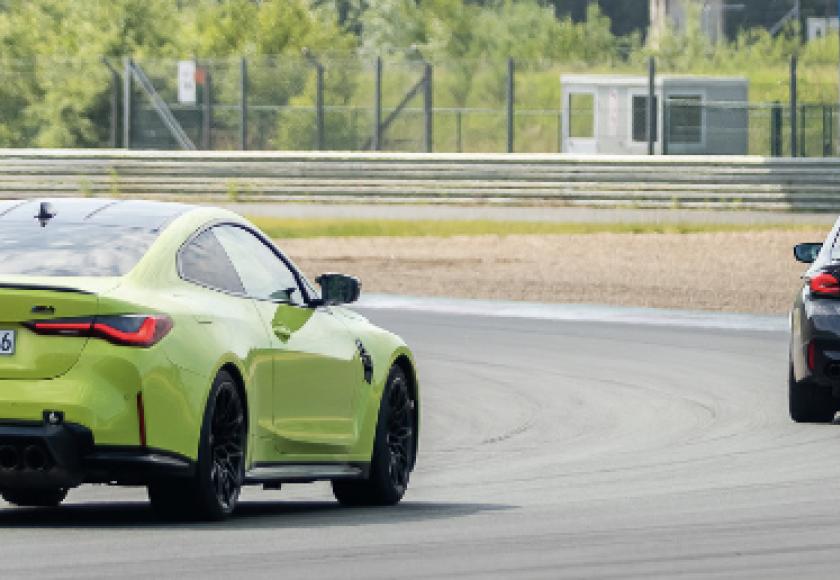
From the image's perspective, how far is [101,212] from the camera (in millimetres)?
10766

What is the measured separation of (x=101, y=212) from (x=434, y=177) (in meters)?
30.8

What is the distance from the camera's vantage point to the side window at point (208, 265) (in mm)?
10500

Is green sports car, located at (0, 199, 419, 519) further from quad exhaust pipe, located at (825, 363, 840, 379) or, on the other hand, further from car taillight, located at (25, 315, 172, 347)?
quad exhaust pipe, located at (825, 363, 840, 379)

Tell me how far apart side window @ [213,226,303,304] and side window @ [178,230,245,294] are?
7cm

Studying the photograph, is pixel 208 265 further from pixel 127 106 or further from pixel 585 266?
pixel 127 106

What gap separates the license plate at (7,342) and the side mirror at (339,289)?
1932 mm

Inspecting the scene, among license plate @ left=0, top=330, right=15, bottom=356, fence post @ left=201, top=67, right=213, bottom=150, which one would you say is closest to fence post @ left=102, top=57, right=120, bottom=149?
fence post @ left=201, top=67, right=213, bottom=150

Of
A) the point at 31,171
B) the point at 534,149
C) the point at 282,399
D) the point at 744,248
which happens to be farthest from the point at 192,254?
the point at 534,149

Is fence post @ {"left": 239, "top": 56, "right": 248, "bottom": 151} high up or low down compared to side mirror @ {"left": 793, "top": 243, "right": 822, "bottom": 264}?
up

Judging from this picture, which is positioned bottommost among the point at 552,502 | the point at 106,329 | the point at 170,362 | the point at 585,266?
the point at 585,266

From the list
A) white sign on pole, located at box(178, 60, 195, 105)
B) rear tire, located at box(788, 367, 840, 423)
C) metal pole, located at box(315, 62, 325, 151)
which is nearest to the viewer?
rear tire, located at box(788, 367, 840, 423)

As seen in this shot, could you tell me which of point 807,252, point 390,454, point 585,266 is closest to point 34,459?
point 390,454

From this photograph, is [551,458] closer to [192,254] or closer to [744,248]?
[192,254]

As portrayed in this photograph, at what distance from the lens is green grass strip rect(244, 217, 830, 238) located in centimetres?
3891
